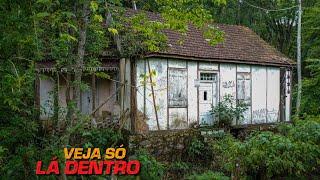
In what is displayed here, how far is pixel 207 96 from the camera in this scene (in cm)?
1608

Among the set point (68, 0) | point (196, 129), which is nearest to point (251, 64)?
point (196, 129)

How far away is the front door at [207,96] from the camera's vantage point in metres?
15.8

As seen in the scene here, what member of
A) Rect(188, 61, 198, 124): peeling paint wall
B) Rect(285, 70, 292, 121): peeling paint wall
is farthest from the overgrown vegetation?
Rect(285, 70, 292, 121): peeling paint wall

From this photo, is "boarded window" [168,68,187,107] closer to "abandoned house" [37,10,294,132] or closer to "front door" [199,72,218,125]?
"abandoned house" [37,10,294,132]

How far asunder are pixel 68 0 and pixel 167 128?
26.8 ft

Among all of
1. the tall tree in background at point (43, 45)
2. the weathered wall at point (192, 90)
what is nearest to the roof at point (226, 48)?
the weathered wall at point (192, 90)

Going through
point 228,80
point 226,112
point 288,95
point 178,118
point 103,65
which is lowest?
point 178,118

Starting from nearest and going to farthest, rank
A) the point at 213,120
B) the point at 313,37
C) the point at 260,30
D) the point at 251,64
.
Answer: the point at 213,120 < the point at 251,64 < the point at 313,37 < the point at 260,30

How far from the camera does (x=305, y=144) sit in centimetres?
899

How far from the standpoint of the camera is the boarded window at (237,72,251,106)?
56.5ft

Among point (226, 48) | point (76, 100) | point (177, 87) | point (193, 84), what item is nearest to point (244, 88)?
point (226, 48)

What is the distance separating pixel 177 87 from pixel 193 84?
83 cm

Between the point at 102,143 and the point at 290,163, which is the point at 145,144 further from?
the point at 290,163

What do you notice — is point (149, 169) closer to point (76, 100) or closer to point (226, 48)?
point (76, 100)
